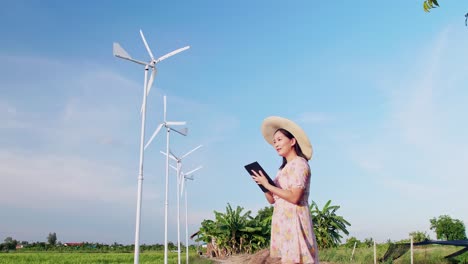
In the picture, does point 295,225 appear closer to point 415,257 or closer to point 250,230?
point 415,257

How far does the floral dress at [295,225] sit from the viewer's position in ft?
10.5

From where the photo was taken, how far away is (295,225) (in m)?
3.21

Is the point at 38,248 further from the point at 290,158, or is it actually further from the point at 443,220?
the point at 290,158

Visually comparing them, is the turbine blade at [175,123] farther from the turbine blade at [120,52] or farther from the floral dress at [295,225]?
the floral dress at [295,225]

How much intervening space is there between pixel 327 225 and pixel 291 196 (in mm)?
22094

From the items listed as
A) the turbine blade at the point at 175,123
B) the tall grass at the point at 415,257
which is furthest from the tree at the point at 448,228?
the turbine blade at the point at 175,123

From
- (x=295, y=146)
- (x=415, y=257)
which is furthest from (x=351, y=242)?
(x=295, y=146)

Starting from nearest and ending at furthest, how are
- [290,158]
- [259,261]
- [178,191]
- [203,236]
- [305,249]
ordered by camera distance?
[305,249], [290,158], [259,261], [178,191], [203,236]

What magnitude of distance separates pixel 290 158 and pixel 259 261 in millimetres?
11289

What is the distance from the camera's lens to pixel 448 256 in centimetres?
1550

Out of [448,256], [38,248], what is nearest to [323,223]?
[448,256]

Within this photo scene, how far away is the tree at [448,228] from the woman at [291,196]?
41510 millimetres

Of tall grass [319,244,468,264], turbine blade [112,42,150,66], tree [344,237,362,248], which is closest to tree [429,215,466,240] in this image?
tree [344,237,362,248]

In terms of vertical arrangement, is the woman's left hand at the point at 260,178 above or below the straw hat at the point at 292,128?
below
